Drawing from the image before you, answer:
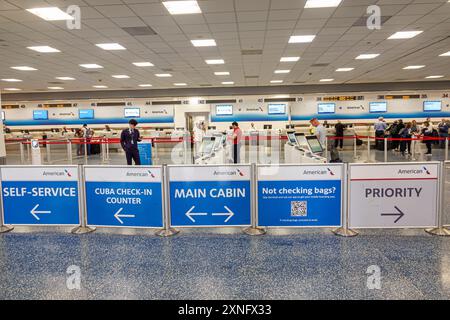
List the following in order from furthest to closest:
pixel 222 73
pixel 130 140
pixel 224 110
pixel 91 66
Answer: pixel 224 110, pixel 222 73, pixel 91 66, pixel 130 140

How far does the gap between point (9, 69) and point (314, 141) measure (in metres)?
11.3

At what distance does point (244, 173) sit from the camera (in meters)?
3.95

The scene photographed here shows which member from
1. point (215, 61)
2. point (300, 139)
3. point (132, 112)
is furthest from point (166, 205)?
point (132, 112)

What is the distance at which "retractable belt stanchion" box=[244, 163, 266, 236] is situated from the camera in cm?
393

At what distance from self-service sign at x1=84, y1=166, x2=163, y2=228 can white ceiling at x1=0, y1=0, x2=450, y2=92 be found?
10.8 ft

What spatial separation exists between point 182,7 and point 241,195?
3898 mm

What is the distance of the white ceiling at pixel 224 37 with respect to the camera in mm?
5952

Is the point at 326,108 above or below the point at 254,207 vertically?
above

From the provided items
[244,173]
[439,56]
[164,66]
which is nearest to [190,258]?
[244,173]

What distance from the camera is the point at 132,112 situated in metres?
20.5

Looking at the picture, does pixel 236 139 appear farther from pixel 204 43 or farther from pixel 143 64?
pixel 143 64

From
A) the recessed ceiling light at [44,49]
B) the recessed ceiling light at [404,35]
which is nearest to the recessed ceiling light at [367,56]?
the recessed ceiling light at [404,35]

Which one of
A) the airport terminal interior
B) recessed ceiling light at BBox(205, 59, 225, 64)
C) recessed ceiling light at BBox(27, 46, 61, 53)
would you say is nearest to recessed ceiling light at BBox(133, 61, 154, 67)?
the airport terminal interior

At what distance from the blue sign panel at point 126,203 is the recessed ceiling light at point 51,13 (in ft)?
12.5
